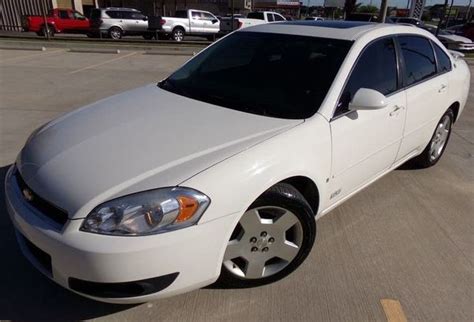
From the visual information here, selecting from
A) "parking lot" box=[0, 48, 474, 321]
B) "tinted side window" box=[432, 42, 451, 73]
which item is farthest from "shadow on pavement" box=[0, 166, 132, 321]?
"tinted side window" box=[432, 42, 451, 73]

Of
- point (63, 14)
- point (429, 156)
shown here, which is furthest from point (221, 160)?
point (63, 14)

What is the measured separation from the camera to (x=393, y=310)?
2.30 meters

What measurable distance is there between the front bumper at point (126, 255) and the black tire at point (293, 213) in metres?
0.25

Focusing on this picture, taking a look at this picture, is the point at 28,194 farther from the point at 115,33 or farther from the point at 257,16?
the point at 257,16

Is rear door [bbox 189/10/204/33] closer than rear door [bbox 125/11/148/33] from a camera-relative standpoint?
No

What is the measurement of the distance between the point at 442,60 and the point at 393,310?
286cm

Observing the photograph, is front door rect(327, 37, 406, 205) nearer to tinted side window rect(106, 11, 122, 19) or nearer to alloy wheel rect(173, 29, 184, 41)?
alloy wheel rect(173, 29, 184, 41)

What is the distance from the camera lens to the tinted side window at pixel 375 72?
2719mm

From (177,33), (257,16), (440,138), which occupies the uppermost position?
(440,138)

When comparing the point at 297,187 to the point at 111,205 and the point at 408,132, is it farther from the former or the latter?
the point at 408,132

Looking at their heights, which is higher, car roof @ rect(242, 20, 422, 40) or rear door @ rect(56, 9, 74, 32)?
car roof @ rect(242, 20, 422, 40)

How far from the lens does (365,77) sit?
2885 millimetres

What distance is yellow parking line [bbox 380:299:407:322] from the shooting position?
2.24 meters

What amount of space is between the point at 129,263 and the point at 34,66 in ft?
34.8
